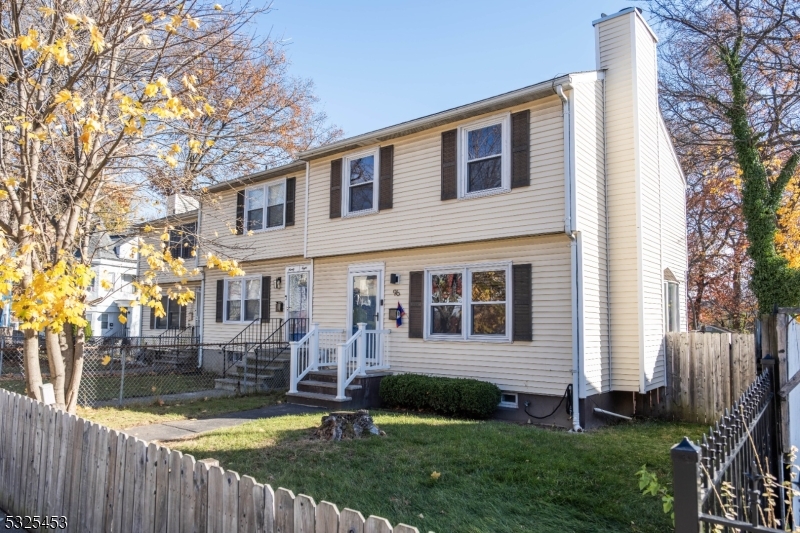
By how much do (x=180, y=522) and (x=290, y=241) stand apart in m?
12.5

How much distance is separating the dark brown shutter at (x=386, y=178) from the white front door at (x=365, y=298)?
1602 millimetres

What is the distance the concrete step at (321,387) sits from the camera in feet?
37.4

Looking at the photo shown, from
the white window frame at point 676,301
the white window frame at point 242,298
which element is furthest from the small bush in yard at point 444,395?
the white window frame at point 242,298

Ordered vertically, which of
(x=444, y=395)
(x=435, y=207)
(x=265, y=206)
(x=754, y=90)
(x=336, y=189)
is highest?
(x=754, y=90)

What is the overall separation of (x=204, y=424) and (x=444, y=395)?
4342mm

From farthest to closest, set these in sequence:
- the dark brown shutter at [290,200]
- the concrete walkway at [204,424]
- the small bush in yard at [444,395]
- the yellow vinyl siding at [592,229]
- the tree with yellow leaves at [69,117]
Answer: the dark brown shutter at [290,200] < the small bush in yard at [444,395] < the yellow vinyl siding at [592,229] < the concrete walkway at [204,424] < the tree with yellow leaves at [69,117]

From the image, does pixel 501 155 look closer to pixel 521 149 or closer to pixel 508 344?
pixel 521 149

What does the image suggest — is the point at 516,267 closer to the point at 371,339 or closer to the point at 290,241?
the point at 371,339

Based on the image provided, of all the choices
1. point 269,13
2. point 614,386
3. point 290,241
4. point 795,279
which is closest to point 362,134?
point 290,241

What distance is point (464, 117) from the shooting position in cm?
1125

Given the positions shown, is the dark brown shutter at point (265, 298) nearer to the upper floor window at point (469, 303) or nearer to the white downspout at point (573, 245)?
the upper floor window at point (469, 303)

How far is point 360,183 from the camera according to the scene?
13.3 m

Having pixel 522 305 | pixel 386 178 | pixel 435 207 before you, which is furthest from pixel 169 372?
pixel 522 305

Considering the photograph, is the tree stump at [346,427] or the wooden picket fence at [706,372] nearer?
the tree stump at [346,427]
